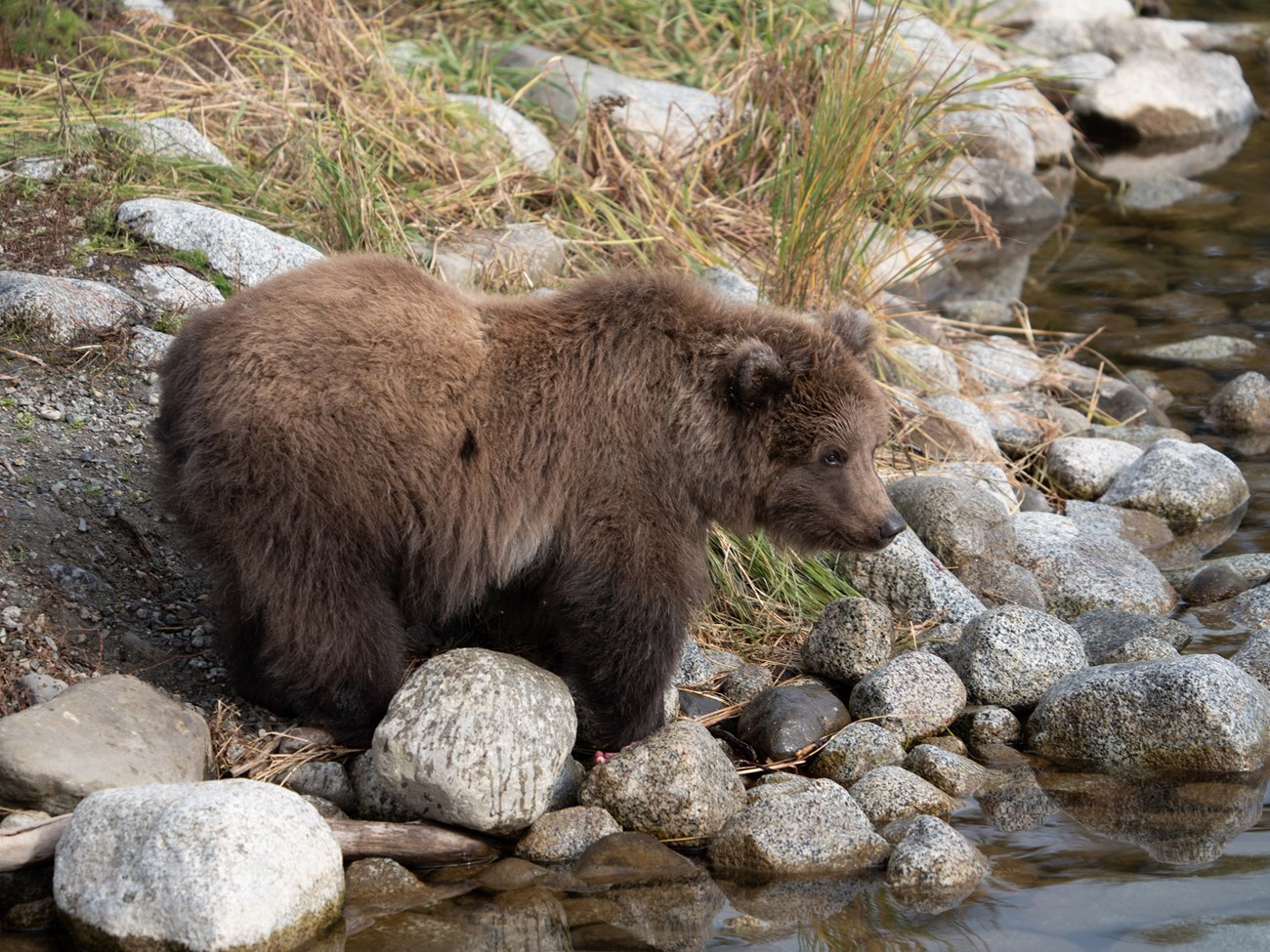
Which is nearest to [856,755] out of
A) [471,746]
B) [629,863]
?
[629,863]

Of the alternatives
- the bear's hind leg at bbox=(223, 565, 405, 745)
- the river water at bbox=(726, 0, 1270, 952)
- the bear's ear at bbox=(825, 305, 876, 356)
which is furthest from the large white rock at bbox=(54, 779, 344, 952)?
the bear's ear at bbox=(825, 305, 876, 356)

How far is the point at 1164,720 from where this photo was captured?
595 centimetres

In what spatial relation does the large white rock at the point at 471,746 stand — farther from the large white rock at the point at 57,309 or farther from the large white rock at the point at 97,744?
the large white rock at the point at 57,309

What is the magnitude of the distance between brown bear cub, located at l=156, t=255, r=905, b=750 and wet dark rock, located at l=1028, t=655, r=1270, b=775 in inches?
44.7

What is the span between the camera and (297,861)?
4535 mm

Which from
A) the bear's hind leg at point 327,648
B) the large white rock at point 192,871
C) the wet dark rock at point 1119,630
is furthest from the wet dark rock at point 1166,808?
the large white rock at point 192,871

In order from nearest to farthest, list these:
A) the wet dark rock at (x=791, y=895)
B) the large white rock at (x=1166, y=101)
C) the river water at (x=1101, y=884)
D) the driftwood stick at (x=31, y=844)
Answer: the driftwood stick at (x=31, y=844) < the river water at (x=1101, y=884) < the wet dark rock at (x=791, y=895) < the large white rock at (x=1166, y=101)

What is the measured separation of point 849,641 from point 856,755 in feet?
2.48

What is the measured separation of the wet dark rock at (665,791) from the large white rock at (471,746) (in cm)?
23

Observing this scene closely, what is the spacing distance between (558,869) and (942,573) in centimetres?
314

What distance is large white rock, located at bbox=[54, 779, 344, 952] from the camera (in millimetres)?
4305

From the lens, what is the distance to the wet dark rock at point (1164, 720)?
5.88 m

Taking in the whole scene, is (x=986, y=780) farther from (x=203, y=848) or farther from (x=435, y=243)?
(x=435, y=243)

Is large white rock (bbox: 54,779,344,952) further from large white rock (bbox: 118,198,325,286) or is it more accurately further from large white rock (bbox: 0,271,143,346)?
large white rock (bbox: 118,198,325,286)
